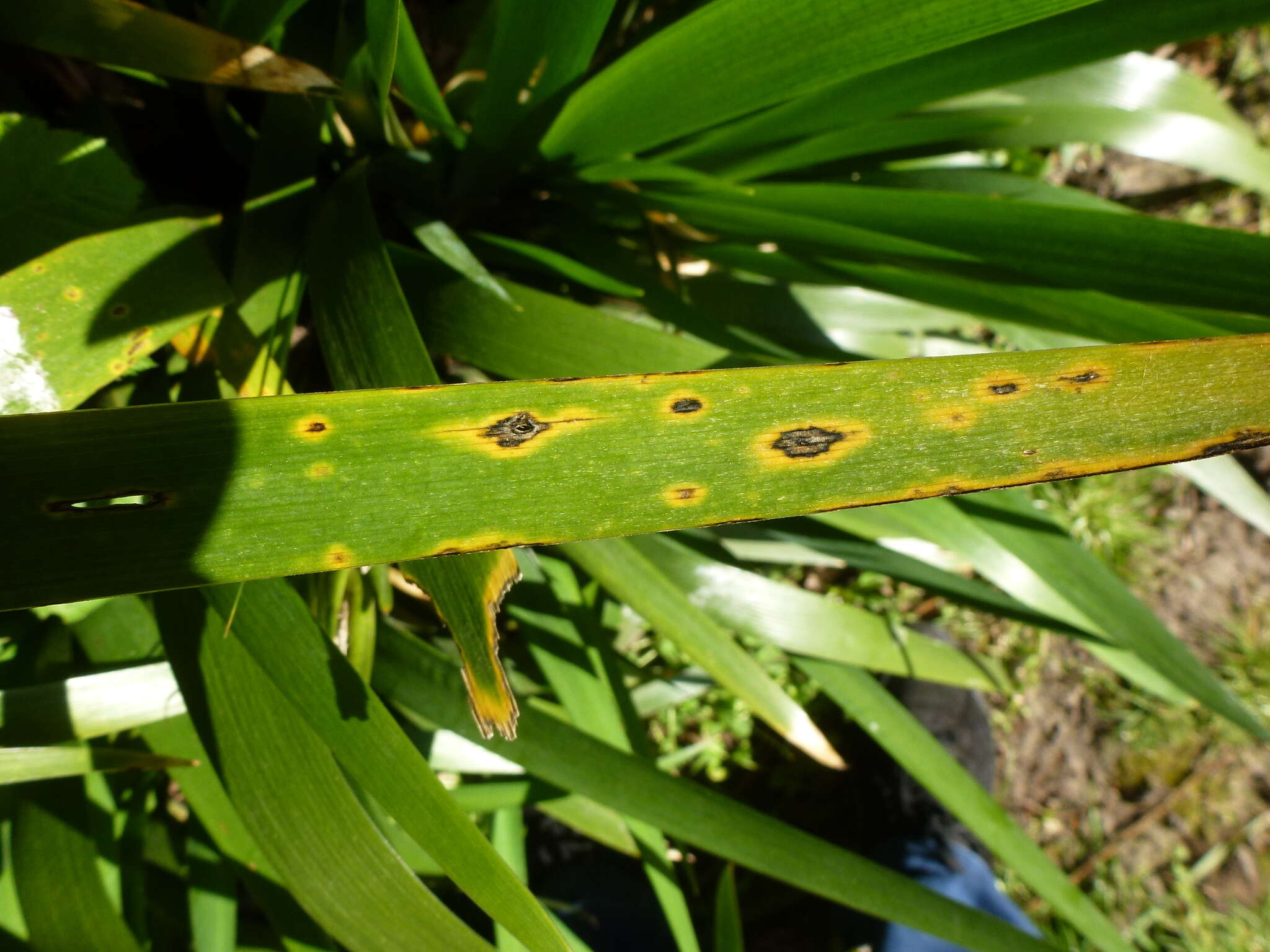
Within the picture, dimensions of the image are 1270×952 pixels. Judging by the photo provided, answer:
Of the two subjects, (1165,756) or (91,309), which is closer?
(91,309)

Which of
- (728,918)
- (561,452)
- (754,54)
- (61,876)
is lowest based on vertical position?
(728,918)

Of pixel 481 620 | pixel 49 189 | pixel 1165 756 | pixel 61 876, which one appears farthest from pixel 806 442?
pixel 1165 756

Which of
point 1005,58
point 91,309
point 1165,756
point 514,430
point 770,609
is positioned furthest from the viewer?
point 1165,756

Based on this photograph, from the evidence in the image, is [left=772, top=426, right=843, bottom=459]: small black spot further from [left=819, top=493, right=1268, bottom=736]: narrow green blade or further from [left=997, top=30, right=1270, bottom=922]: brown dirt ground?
[left=997, top=30, right=1270, bottom=922]: brown dirt ground

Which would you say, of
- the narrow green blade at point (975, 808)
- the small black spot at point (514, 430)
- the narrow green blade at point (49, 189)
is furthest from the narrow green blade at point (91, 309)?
the narrow green blade at point (975, 808)

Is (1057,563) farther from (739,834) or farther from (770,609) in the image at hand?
(739,834)

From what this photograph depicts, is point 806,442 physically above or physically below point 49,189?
below

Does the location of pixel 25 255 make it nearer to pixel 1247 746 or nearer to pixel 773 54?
pixel 773 54
